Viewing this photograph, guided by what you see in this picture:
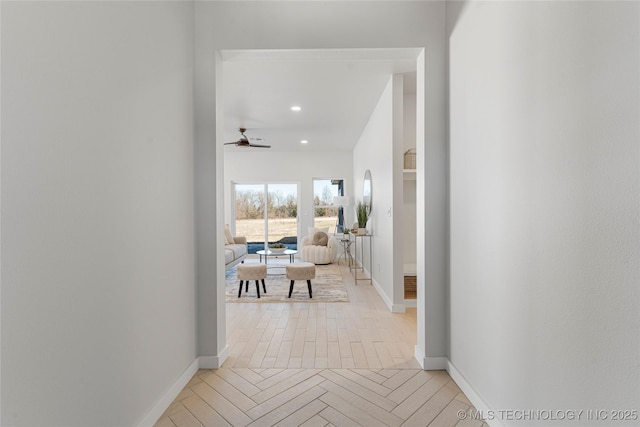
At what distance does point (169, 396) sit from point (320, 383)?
96cm

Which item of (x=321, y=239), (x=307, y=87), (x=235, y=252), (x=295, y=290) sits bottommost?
(x=295, y=290)

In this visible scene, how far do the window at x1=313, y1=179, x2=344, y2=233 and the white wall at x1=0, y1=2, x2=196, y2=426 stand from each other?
6.42 meters

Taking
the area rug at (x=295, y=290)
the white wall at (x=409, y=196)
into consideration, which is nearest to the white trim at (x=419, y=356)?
the area rug at (x=295, y=290)

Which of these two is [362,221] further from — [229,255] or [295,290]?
[229,255]

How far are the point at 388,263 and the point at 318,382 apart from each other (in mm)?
2188

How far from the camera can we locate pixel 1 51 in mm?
977

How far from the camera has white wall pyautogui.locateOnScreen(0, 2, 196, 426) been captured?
40.2 inches

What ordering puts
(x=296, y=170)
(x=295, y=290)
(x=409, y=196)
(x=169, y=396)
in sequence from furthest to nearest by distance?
1. (x=296, y=170)
2. (x=295, y=290)
3. (x=409, y=196)
4. (x=169, y=396)

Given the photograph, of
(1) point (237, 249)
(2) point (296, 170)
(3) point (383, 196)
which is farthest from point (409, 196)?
(2) point (296, 170)

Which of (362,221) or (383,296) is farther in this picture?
(362,221)

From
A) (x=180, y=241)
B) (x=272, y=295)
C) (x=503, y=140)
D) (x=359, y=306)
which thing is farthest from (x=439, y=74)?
(x=272, y=295)

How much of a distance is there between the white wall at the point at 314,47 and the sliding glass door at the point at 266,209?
20.0 ft

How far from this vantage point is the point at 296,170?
8.36 meters

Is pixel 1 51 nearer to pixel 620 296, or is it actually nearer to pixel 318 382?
pixel 620 296
